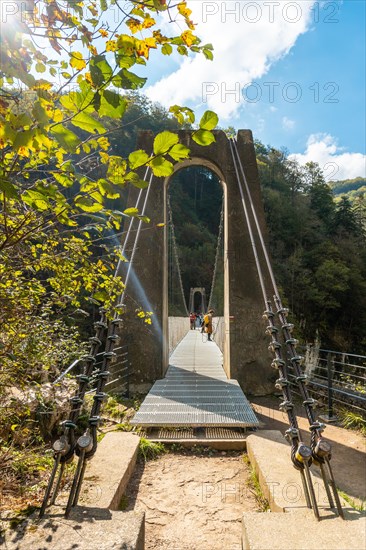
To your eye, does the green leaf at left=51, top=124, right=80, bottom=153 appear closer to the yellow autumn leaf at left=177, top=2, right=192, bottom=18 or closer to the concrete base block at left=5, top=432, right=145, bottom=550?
the yellow autumn leaf at left=177, top=2, right=192, bottom=18

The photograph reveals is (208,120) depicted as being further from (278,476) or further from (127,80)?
(278,476)

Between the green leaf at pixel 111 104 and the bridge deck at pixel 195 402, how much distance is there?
248 centimetres

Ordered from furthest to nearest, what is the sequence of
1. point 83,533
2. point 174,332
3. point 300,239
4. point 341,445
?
point 300,239 < point 174,332 < point 341,445 < point 83,533

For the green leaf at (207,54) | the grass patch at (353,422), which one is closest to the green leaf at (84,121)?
the green leaf at (207,54)

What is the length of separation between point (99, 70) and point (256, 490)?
210 centimetres

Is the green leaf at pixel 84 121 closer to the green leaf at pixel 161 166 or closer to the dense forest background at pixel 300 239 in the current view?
the green leaf at pixel 161 166

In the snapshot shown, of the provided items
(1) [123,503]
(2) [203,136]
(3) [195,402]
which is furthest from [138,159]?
(3) [195,402]

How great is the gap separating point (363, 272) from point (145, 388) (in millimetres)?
17599

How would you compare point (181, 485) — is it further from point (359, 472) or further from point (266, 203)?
point (266, 203)

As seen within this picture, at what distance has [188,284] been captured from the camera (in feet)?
98.8

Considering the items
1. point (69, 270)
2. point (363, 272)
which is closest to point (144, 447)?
point (69, 270)

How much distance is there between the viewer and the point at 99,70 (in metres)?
0.66

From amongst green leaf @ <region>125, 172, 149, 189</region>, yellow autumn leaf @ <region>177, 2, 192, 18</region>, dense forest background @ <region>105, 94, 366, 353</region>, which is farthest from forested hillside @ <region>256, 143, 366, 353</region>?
yellow autumn leaf @ <region>177, 2, 192, 18</region>

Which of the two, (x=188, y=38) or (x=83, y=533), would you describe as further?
(x=83, y=533)
